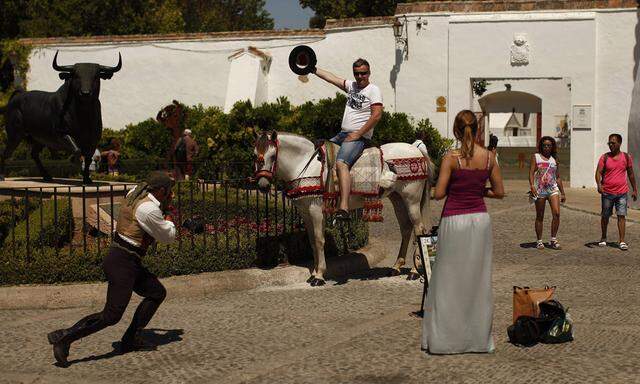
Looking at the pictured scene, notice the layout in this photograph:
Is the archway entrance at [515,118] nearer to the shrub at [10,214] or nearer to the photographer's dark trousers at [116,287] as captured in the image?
the shrub at [10,214]

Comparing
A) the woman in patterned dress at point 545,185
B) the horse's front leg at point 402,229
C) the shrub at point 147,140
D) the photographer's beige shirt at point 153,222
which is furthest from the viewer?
the shrub at point 147,140

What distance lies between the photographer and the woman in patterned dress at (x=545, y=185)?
13.7 metres

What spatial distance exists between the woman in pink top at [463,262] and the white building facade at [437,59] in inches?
599

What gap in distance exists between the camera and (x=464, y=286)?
7.59 meters

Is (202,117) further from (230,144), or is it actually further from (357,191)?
(357,191)

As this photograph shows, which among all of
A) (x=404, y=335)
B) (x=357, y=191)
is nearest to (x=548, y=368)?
(x=404, y=335)

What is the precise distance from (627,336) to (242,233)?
5.33 metres

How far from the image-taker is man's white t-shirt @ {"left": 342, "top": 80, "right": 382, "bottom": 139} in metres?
10.6

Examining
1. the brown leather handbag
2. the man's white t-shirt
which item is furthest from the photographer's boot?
the man's white t-shirt

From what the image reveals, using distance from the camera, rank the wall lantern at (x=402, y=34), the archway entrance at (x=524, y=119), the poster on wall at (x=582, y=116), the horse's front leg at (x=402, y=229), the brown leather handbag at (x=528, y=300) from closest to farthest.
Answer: the brown leather handbag at (x=528, y=300) → the horse's front leg at (x=402, y=229) → the poster on wall at (x=582, y=116) → the wall lantern at (x=402, y=34) → the archway entrance at (x=524, y=119)

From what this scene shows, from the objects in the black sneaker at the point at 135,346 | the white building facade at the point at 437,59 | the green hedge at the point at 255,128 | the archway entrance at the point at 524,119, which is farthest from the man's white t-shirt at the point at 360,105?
the archway entrance at the point at 524,119

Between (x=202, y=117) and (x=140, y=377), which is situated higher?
(x=202, y=117)

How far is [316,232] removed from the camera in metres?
10.7

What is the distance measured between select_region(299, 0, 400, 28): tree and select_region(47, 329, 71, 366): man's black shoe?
35533mm
